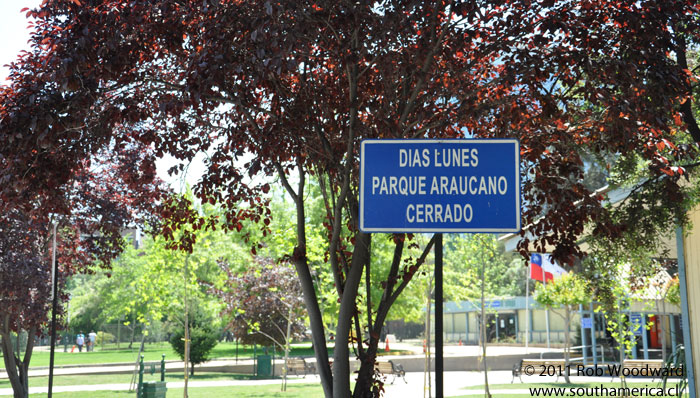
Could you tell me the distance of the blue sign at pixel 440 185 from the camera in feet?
13.8

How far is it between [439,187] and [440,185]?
0.05 ft

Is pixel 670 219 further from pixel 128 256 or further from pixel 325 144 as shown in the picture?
pixel 128 256

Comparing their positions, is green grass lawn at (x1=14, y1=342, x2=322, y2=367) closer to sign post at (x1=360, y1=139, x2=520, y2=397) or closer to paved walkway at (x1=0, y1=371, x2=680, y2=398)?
paved walkway at (x1=0, y1=371, x2=680, y2=398)

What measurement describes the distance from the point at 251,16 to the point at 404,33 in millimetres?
1444

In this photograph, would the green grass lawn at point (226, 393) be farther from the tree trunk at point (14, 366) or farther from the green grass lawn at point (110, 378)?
the tree trunk at point (14, 366)

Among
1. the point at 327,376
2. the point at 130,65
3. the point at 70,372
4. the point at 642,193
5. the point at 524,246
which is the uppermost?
the point at 130,65

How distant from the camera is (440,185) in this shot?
4.26 metres

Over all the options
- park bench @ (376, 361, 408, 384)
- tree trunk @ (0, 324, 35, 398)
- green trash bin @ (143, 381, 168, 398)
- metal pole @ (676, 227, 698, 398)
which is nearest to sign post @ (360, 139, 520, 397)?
metal pole @ (676, 227, 698, 398)

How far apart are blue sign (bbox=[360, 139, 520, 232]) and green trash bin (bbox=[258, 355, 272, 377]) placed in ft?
75.5

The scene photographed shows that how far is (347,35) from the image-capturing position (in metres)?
6.53

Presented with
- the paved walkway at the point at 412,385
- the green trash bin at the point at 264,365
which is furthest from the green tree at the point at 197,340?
the paved walkway at the point at 412,385

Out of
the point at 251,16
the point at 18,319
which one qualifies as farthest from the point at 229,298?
the point at 251,16

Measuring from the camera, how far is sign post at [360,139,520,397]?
4.19 meters

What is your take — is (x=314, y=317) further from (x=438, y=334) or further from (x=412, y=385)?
(x=412, y=385)
